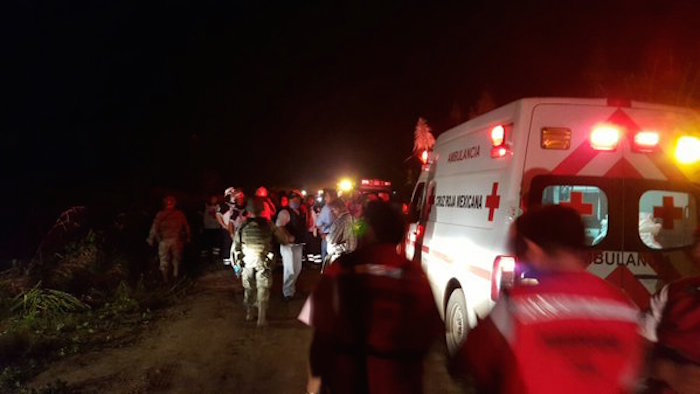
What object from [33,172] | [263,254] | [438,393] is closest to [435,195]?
[263,254]

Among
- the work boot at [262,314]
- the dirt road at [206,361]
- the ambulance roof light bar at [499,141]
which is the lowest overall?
the dirt road at [206,361]

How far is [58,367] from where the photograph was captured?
6.18m

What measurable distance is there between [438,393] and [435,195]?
120 inches

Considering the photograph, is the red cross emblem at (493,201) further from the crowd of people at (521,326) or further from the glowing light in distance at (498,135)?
the crowd of people at (521,326)

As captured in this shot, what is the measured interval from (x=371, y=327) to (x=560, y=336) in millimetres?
870

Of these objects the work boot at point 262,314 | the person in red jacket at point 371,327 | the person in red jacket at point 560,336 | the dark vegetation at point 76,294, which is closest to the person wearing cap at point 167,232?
the dark vegetation at point 76,294

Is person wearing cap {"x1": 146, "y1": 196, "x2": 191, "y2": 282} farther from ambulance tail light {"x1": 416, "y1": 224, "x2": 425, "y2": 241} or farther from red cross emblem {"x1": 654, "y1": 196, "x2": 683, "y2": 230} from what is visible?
red cross emblem {"x1": 654, "y1": 196, "x2": 683, "y2": 230}

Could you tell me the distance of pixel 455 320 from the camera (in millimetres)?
6410

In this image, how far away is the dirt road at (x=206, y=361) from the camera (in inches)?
222

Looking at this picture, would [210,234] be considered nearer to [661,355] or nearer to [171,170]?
[171,170]

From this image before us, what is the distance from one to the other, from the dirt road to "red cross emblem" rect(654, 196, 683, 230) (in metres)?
2.40

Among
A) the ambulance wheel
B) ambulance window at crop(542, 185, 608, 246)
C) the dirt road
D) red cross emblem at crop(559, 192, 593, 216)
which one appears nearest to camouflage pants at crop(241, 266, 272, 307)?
the dirt road

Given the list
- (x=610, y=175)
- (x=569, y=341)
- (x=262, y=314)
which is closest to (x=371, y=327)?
(x=569, y=341)

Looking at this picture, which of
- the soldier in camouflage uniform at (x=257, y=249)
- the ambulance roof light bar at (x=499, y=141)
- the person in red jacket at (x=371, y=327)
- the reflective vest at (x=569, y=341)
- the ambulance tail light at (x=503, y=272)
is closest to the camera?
the reflective vest at (x=569, y=341)
